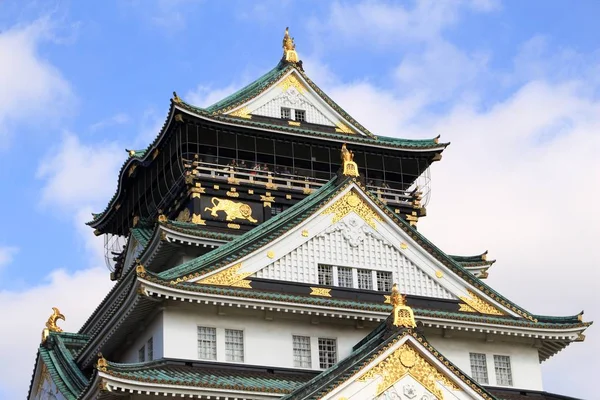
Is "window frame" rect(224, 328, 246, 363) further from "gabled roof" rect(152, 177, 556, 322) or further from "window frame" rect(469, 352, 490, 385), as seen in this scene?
"window frame" rect(469, 352, 490, 385)

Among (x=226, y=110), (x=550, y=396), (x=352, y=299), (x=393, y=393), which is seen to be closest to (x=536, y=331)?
(x=550, y=396)

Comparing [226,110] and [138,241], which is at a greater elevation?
[226,110]

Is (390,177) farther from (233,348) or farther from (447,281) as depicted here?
(233,348)

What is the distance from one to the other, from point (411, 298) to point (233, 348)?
21.7 feet

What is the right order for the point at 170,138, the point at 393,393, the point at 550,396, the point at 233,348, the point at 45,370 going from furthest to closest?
the point at 170,138
the point at 45,370
the point at 550,396
the point at 233,348
the point at 393,393

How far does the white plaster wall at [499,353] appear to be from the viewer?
128 ft

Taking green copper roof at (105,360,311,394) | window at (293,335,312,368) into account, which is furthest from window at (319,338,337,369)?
green copper roof at (105,360,311,394)

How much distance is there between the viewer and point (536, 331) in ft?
129

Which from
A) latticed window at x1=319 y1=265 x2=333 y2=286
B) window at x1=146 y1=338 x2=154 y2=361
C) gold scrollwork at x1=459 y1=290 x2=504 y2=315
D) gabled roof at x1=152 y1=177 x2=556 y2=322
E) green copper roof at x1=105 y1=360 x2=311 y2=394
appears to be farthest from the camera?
gold scrollwork at x1=459 y1=290 x2=504 y2=315

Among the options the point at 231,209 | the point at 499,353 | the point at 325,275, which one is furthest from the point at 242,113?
the point at 499,353

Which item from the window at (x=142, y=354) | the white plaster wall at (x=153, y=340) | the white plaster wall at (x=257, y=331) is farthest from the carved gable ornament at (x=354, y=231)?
the window at (x=142, y=354)

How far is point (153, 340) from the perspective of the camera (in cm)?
3731

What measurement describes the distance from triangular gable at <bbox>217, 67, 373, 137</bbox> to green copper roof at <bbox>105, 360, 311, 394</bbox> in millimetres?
15118

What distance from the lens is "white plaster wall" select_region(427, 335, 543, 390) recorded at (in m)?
39.0
